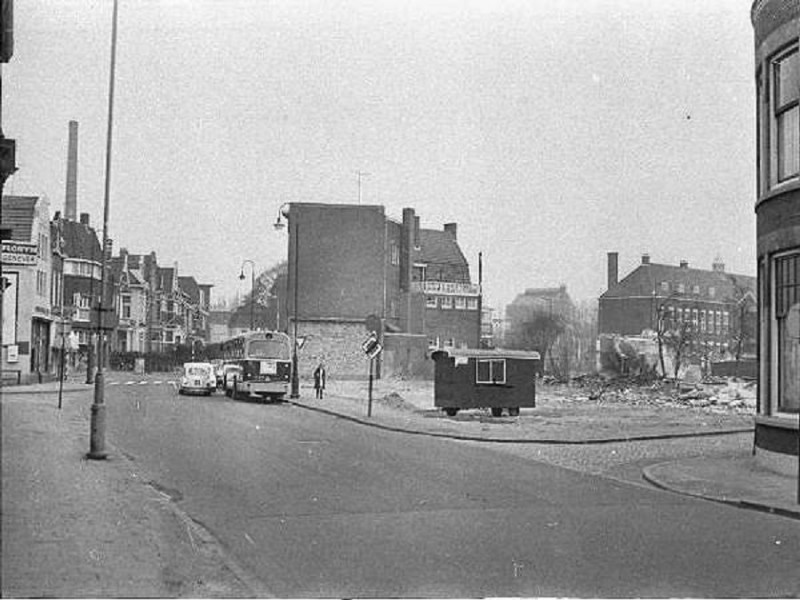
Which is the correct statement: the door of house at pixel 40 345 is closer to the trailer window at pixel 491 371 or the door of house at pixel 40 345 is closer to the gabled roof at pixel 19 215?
the gabled roof at pixel 19 215

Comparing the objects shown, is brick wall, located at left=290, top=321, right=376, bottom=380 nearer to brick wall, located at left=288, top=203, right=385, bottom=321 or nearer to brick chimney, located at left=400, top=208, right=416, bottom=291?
brick wall, located at left=288, top=203, right=385, bottom=321

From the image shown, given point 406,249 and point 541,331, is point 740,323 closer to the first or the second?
point 541,331

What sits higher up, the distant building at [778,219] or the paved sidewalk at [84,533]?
the distant building at [778,219]

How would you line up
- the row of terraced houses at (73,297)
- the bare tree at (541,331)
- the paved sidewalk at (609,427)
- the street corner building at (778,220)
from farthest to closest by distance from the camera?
the bare tree at (541,331), the street corner building at (778,220), the paved sidewalk at (609,427), the row of terraced houses at (73,297)

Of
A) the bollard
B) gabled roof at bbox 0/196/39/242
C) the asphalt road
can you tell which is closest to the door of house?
gabled roof at bbox 0/196/39/242

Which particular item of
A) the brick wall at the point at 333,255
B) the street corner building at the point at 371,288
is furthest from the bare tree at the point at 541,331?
the brick wall at the point at 333,255

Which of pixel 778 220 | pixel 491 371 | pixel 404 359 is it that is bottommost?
pixel 491 371

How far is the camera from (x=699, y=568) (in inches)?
308

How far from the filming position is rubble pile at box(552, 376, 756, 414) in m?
39.1

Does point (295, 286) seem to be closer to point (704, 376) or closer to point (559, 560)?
point (559, 560)

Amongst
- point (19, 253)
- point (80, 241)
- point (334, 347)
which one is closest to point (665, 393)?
point (334, 347)

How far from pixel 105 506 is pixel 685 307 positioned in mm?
47161

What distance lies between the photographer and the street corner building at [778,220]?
13.9 m

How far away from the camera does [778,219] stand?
46.7 ft
